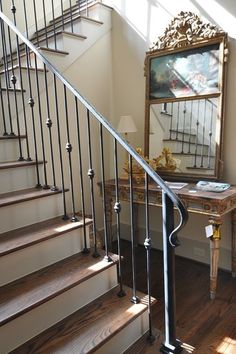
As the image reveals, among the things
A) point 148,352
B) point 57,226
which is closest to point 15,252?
point 57,226

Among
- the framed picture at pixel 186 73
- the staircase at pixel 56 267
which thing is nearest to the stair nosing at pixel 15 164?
the staircase at pixel 56 267

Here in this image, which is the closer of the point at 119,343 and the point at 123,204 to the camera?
the point at 119,343

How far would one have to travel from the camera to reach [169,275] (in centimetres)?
151

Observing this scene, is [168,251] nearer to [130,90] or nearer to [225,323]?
[225,323]

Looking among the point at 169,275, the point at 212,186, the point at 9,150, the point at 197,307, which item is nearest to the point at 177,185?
the point at 212,186

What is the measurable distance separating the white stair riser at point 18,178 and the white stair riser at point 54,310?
905 mm

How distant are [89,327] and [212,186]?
1.54 meters

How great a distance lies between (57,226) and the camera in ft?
6.38

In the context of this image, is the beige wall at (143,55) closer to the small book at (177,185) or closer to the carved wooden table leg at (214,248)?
the small book at (177,185)

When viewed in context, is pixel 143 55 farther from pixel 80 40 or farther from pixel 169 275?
pixel 169 275

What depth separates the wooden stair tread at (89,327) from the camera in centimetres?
142

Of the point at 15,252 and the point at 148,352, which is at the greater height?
the point at 15,252

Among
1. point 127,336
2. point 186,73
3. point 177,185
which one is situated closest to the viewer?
point 127,336

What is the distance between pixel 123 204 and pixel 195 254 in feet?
3.38
